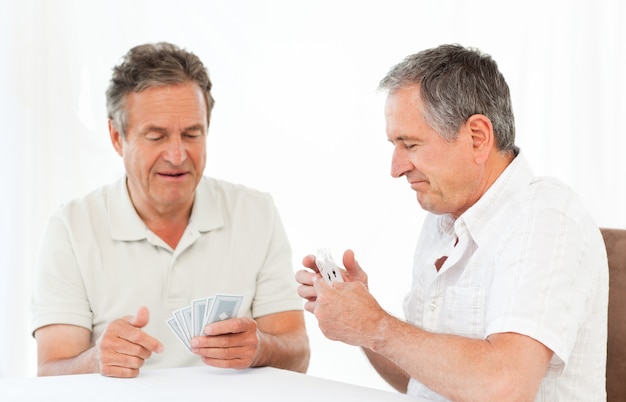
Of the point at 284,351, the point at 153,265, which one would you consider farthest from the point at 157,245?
the point at 284,351

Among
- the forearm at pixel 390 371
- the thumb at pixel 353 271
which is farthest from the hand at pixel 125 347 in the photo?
the forearm at pixel 390 371

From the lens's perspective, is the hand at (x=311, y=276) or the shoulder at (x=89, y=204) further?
the shoulder at (x=89, y=204)

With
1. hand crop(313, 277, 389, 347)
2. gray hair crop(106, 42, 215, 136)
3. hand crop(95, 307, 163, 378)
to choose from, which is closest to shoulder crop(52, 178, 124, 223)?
gray hair crop(106, 42, 215, 136)

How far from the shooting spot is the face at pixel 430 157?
2098 mm

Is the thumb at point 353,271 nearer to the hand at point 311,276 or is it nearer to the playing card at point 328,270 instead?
the hand at point 311,276

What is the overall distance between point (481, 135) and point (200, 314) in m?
0.85

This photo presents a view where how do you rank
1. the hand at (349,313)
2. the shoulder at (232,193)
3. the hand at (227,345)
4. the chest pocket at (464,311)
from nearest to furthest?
the hand at (349,313) → the chest pocket at (464,311) → the hand at (227,345) → the shoulder at (232,193)

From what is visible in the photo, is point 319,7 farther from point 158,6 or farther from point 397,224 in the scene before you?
point 397,224

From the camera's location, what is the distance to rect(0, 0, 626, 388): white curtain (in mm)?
4262

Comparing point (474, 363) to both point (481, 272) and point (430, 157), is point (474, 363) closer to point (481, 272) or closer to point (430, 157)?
point (481, 272)

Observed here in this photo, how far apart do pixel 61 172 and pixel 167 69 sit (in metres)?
1.86

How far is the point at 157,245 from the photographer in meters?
2.80

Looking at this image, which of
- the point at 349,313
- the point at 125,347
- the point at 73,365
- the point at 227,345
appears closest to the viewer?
the point at 349,313

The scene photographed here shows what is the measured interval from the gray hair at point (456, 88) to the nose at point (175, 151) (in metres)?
0.83
